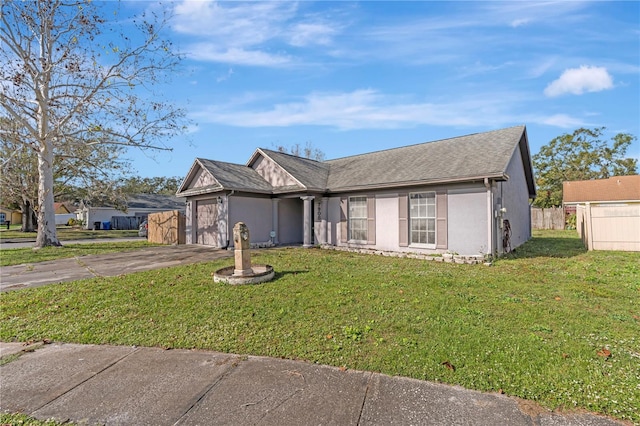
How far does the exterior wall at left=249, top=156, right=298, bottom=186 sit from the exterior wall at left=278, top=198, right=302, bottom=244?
1014 millimetres

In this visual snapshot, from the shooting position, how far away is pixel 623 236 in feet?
37.6

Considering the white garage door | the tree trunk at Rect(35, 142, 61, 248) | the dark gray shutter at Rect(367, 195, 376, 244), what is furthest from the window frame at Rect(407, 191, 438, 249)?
the tree trunk at Rect(35, 142, 61, 248)

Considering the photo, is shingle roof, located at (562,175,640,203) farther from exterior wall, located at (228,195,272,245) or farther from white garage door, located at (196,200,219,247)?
white garage door, located at (196,200,219,247)

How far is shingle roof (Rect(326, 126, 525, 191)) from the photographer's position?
10.1m

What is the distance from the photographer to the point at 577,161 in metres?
33.3

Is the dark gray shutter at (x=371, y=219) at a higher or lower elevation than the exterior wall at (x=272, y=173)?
lower

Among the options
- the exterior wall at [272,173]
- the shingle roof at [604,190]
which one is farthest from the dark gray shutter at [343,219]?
the shingle roof at [604,190]

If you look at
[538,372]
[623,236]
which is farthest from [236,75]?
[623,236]

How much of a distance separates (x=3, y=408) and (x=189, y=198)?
1357 centimetres

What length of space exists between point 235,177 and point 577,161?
122ft

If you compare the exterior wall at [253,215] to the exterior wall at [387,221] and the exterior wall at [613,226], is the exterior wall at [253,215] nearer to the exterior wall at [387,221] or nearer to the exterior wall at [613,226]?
the exterior wall at [387,221]

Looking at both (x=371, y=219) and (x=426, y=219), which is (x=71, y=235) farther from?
(x=426, y=219)

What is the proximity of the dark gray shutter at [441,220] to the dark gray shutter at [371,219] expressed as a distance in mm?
2480

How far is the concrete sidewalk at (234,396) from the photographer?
8.38 feet
